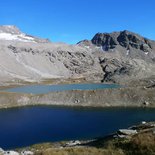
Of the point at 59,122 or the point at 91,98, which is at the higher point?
the point at 91,98

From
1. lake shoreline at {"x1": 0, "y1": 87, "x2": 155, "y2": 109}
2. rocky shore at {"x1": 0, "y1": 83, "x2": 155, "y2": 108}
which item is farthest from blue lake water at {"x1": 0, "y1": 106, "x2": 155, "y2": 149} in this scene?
rocky shore at {"x1": 0, "y1": 83, "x2": 155, "y2": 108}

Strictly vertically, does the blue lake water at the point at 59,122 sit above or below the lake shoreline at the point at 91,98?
below

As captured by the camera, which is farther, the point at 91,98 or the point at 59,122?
the point at 91,98

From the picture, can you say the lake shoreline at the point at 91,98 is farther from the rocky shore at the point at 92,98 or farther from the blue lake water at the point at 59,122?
the blue lake water at the point at 59,122

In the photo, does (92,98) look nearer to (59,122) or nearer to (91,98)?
(91,98)

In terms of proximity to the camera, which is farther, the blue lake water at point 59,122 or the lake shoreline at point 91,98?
the lake shoreline at point 91,98

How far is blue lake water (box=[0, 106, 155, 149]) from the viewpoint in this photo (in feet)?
193

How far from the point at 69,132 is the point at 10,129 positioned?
48.6 feet

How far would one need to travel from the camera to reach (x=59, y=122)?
7494cm

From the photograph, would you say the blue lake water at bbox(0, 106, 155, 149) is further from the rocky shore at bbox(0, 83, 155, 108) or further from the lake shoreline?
→ the rocky shore at bbox(0, 83, 155, 108)

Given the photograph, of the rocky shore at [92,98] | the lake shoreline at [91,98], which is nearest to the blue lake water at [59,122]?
the lake shoreline at [91,98]

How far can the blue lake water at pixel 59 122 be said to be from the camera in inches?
2315

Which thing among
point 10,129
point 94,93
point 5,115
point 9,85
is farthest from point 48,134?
point 9,85

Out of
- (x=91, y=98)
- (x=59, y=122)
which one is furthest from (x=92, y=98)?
(x=59, y=122)
